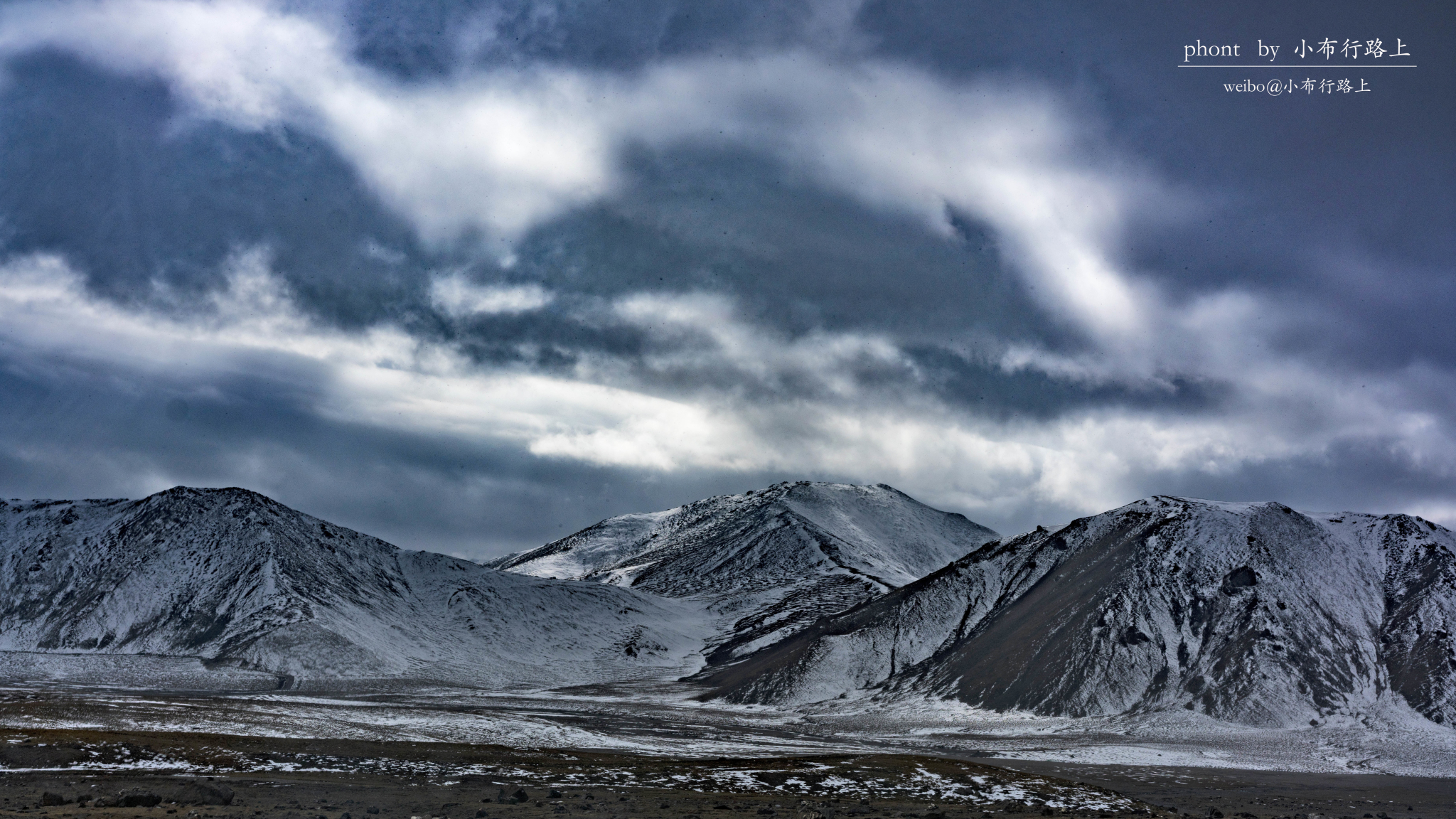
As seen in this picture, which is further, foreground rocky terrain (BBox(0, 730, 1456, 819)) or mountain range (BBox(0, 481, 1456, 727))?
mountain range (BBox(0, 481, 1456, 727))

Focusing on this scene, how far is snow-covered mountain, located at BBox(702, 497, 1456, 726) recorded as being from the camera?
395 feet

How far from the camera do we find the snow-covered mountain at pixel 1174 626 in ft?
395

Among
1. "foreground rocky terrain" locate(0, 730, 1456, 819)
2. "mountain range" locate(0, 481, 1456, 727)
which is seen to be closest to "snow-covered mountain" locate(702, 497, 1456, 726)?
"mountain range" locate(0, 481, 1456, 727)

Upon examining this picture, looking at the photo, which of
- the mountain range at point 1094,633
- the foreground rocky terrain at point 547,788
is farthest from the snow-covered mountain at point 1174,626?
the foreground rocky terrain at point 547,788

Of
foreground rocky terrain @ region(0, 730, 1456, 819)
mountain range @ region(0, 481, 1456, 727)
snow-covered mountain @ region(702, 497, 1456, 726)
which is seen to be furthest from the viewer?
mountain range @ region(0, 481, 1456, 727)

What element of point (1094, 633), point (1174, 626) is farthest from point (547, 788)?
point (1174, 626)

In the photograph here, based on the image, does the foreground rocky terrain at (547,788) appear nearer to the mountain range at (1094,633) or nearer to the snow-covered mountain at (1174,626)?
the snow-covered mountain at (1174,626)

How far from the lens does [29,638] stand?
188875 millimetres

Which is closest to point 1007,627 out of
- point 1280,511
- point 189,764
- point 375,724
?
point 1280,511

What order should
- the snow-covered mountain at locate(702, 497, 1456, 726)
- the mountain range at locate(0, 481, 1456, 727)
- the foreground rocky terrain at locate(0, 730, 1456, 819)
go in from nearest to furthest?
the foreground rocky terrain at locate(0, 730, 1456, 819) < the snow-covered mountain at locate(702, 497, 1456, 726) < the mountain range at locate(0, 481, 1456, 727)

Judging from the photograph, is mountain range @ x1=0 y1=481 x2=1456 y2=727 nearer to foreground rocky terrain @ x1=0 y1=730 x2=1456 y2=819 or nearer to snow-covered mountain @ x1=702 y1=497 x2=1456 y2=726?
snow-covered mountain @ x1=702 y1=497 x2=1456 y2=726

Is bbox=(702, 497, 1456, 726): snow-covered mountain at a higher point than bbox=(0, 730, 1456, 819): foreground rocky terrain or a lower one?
higher

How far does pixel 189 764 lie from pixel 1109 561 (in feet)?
448

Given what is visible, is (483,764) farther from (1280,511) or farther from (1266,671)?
(1280,511)
